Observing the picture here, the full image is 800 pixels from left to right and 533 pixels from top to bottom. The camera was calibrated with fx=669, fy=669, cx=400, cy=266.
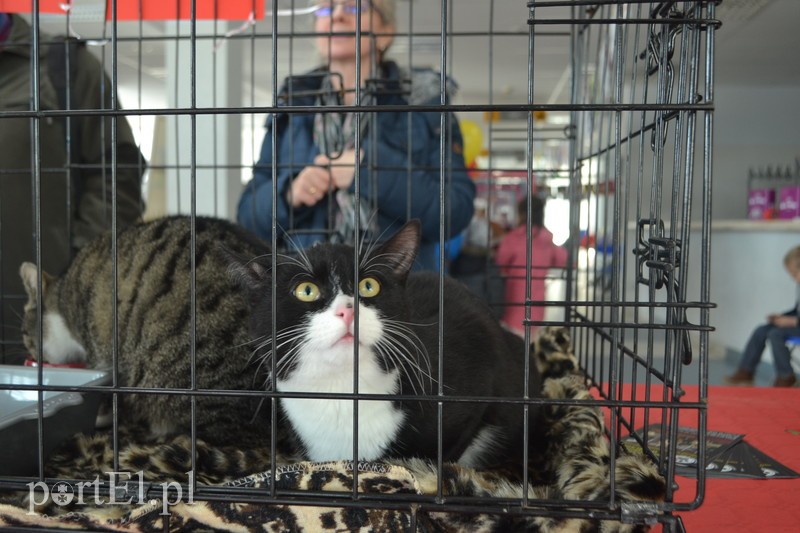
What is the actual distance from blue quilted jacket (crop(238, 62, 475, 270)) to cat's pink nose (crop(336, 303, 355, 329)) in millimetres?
740

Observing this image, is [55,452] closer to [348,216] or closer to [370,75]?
[348,216]

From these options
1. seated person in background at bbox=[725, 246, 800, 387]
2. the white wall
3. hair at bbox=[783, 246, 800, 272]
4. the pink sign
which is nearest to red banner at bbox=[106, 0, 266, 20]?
seated person in background at bbox=[725, 246, 800, 387]

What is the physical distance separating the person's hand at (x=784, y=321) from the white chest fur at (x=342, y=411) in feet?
12.8

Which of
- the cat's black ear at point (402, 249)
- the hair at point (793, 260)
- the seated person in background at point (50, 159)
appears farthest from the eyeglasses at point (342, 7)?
the hair at point (793, 260)

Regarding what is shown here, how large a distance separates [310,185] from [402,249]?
683 mm

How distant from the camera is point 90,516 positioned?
24.7 inches

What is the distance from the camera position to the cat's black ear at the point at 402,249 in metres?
0.84

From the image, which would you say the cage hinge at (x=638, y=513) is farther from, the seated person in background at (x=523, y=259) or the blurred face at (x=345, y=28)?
the seated person in background at (x=523, y=259)

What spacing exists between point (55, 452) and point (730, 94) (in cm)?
829

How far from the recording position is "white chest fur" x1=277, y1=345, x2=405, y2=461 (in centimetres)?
79

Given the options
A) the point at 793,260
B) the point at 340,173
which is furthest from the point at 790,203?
the point at 340,173

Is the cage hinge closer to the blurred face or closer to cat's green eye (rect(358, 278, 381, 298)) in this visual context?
cat's green eye (rect(358, 278, 381, 298))

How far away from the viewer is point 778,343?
3885 mm

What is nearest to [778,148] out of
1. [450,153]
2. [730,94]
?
[730,94]
